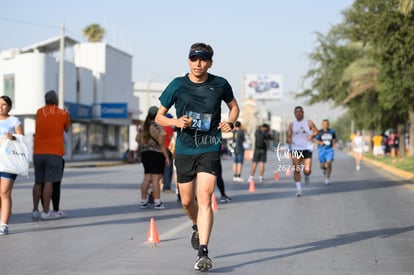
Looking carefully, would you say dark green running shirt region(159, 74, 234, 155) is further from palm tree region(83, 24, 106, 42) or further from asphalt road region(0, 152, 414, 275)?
palm tree region(83, 24, 106, 42)

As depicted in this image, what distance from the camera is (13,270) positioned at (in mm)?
6816

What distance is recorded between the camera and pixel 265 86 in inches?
4870

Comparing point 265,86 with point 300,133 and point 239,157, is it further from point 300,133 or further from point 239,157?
point 300,133

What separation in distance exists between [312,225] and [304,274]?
12.6 feet

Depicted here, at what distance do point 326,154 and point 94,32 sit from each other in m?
52.9

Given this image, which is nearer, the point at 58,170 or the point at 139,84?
the point at 58,170

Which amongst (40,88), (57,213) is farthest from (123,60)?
(57,213)

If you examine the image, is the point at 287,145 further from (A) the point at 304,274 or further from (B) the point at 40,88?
(B) the point at 40,88

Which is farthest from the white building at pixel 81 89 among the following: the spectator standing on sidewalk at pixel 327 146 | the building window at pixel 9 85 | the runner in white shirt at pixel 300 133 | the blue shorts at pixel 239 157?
the runner in white shirt at pixel 300 133

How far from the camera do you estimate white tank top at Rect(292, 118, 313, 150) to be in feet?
50.1

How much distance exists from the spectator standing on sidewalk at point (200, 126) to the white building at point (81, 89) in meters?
36.4

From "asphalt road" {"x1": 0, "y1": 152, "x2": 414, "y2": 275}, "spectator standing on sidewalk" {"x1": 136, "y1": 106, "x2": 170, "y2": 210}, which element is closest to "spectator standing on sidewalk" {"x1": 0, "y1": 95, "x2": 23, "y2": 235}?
"asphalt road" {"x1": 0, "y1": 152, "x2": 414, "y2": 275}

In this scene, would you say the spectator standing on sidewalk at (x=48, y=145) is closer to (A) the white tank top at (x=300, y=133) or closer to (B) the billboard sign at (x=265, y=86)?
(A) the white tank top at (x=300, y=133)

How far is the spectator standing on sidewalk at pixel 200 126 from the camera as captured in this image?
680cm
